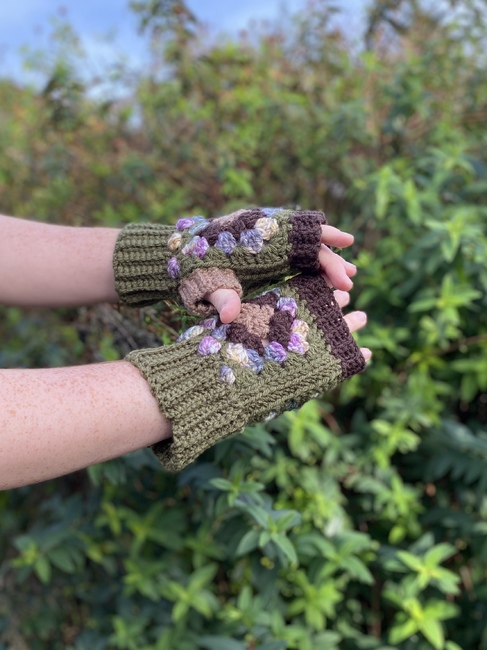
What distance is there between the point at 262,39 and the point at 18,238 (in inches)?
79.1

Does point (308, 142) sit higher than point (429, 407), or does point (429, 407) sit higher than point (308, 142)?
point (308, 142)

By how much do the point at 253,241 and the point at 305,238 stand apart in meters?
0.07

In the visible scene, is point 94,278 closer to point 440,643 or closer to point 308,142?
point 440,643

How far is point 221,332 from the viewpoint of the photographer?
856 mm

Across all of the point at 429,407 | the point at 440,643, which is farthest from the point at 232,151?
the point at 440,643

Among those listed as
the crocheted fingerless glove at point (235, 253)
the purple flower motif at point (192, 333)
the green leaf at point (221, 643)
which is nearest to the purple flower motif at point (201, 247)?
the crocheted fingerless glove at point (235, 253)

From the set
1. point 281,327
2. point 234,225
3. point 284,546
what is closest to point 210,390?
point 281,327

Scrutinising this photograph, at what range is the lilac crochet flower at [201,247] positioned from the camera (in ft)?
2.97

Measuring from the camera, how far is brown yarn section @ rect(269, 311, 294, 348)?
2.82 ft

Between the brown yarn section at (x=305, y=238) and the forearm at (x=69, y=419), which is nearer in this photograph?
the forearm at (x=69, y=419)

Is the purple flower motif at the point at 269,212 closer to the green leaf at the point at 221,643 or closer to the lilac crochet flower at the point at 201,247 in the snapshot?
the lilac crochet flower at the point at 201,247

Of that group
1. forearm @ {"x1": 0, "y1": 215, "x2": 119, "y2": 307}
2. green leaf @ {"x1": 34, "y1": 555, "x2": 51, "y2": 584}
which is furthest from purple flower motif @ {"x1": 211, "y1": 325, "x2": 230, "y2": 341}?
green leaf @ {"x1": 34, "y1": 555, "x2": 51, "y2": 584}

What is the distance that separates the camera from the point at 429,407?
1.63 m

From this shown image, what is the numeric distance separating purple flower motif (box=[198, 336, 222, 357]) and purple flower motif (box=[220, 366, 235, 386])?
28mm
